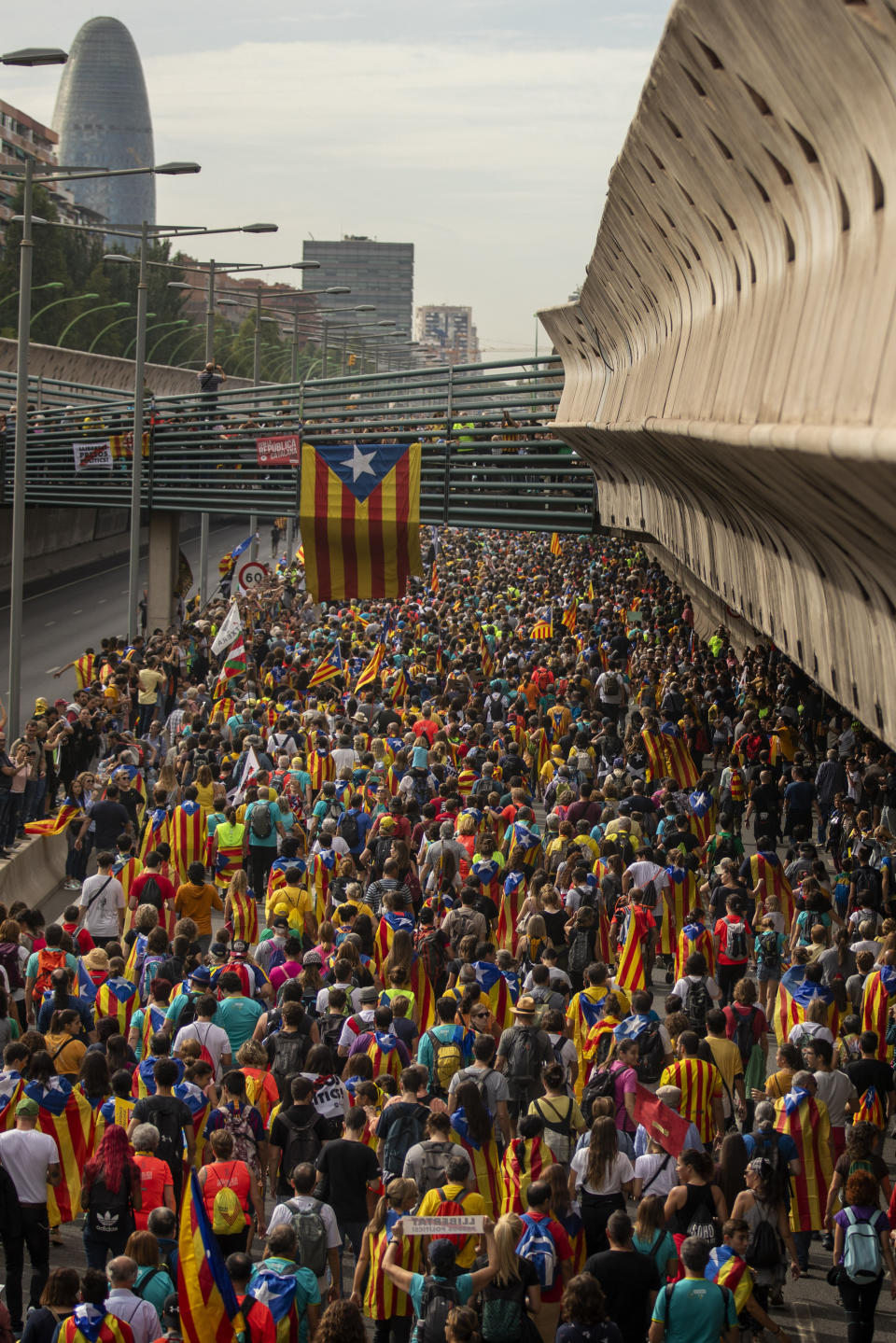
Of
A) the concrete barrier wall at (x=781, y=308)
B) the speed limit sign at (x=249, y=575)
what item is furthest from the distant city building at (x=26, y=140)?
the concrete barrier wall at (x=781, y=308)

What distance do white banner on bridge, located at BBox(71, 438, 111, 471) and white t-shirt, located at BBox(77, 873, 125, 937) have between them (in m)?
21.6

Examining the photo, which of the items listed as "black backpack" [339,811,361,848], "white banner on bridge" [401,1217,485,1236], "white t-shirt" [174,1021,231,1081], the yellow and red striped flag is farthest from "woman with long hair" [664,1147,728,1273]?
the yellow and red striped flag

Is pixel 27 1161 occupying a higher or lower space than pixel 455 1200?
lower

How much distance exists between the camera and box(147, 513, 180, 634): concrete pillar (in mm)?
37250

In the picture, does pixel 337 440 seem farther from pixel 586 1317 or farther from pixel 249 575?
pixel 586 1317

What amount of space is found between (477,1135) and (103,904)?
553 cm

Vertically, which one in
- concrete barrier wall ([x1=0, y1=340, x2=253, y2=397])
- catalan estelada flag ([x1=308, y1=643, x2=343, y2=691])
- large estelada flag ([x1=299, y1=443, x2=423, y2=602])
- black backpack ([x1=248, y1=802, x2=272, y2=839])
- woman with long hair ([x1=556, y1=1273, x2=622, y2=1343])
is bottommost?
woman with long hair ([x1=556, y1=1273, x2=622, y2=1343])

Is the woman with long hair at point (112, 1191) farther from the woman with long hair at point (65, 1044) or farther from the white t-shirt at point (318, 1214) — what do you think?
the woman with long hair at point (65, 1044)

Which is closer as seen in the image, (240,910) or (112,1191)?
(112,1191)

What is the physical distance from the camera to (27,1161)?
9391 mm

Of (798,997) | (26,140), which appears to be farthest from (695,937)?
(26,140)

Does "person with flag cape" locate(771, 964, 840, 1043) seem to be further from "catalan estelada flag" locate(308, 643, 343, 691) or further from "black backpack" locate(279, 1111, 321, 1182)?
"catalan estelada flag" locate(308, 643, 343, 691)

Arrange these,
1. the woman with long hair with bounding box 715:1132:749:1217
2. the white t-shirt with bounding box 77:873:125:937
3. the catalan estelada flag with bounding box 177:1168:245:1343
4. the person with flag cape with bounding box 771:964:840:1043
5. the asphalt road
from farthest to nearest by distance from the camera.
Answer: the asphalt road < the white t-shirt with bounding box 77:873:125:937 < the person with flag cape with bounding box 771:964:840:1043 < the woman with long hair with bounding box 715:1132:749:1217 < the catalan estelada flag with bounding box 177:1168:245:1343

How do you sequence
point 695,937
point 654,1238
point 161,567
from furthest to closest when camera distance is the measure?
point 161,567 < point 695,937 < point 654,1238
